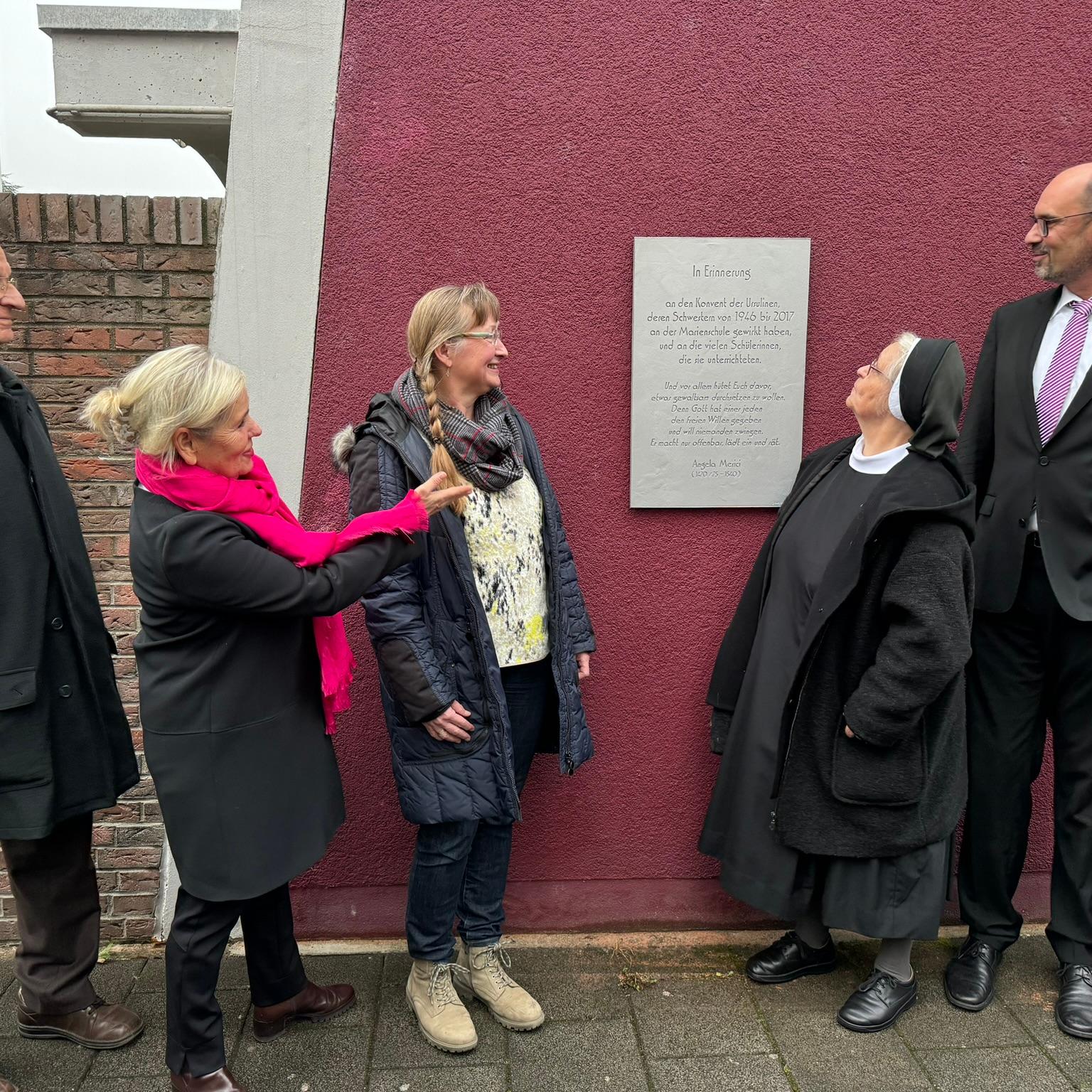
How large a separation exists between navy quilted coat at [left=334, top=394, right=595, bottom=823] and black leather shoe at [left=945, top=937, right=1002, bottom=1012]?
1.48m

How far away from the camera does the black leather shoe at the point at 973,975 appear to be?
269cm

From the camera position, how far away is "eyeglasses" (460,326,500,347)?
A: 236 cm

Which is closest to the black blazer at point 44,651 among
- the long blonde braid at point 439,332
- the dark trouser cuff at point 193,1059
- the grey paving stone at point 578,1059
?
the dark trouser cuff at point 193,1059

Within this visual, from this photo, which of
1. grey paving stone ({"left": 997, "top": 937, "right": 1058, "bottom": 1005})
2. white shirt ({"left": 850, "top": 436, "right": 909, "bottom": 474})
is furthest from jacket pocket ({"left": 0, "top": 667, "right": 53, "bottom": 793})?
grey paving stone ({"left": 997, "top": 937, "right": 1058, "bottom": 1005})

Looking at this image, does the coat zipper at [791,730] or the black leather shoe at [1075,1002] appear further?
the black leather shoe at [1075,1002]

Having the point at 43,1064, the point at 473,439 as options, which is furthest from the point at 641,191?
the point at 43,1064

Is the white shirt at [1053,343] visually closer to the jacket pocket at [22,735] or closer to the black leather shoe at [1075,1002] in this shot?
the black leather shoe at [1075,1002]

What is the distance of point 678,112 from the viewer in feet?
9.18

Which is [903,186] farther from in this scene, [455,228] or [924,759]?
[924,759]

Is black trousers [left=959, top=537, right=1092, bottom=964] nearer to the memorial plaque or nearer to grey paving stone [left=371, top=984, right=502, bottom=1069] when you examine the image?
the memorial plaque

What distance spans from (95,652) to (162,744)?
1.59 ft

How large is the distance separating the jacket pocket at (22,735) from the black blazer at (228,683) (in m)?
0.31

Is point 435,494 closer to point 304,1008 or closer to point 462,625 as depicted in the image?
point 462,625

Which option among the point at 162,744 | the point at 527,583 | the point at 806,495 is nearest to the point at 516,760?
the point at 527,583
